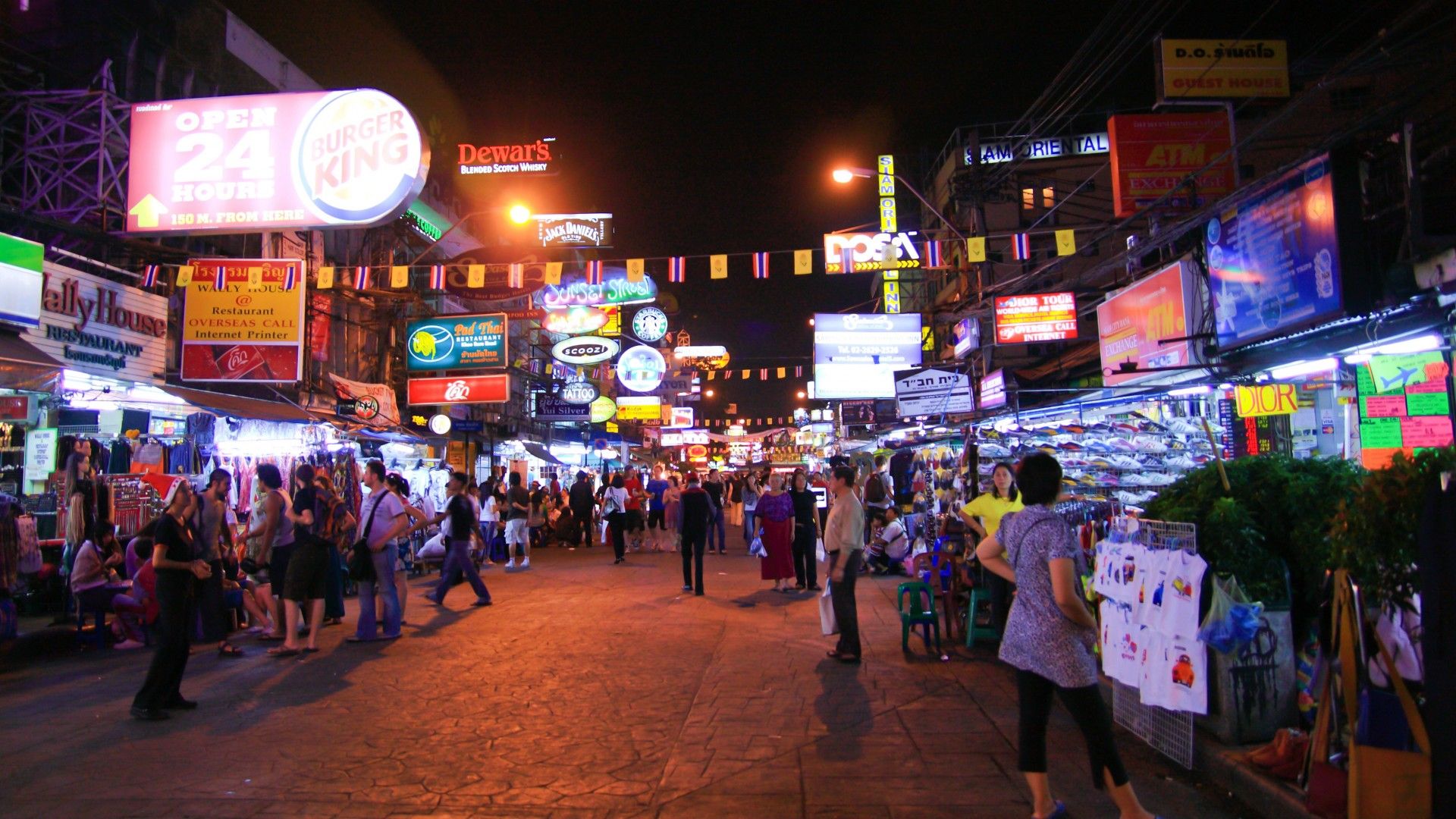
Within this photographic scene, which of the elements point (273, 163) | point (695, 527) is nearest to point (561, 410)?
point (695, 527)

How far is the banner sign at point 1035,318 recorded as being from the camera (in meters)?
17.6

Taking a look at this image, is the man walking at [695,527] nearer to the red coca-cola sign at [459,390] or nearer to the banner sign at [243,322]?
the banner sign at [243,322]

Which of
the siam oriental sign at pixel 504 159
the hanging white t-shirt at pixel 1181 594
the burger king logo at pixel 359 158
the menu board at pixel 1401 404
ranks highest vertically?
Result: the siam oriental sign at pixel 504 159

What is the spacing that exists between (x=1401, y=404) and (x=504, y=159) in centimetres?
2385

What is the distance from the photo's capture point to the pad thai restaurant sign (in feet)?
37.6

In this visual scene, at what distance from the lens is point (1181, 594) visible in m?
4.92

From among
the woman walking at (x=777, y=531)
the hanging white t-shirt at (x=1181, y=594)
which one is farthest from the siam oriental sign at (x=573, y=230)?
the hanging white t-shirt at (x=1181, y=594)

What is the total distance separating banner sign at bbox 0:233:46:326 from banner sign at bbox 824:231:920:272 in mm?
12953

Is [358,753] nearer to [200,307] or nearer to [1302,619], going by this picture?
[1302,619]

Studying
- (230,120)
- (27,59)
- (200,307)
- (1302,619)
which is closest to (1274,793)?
(1302,619)

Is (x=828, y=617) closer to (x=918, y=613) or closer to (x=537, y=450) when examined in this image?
(x=918, y=613)

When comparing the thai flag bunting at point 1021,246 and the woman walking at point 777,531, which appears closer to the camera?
the woman walking at point 777,531

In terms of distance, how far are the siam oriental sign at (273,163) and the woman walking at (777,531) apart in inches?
263

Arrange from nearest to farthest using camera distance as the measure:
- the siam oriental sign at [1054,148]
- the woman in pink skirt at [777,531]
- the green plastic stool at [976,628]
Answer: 1. the green plastic stool at [976,628]
2. the woman in pink skirt at [777,531]
3. the siam oriental sign at [1054,148]
